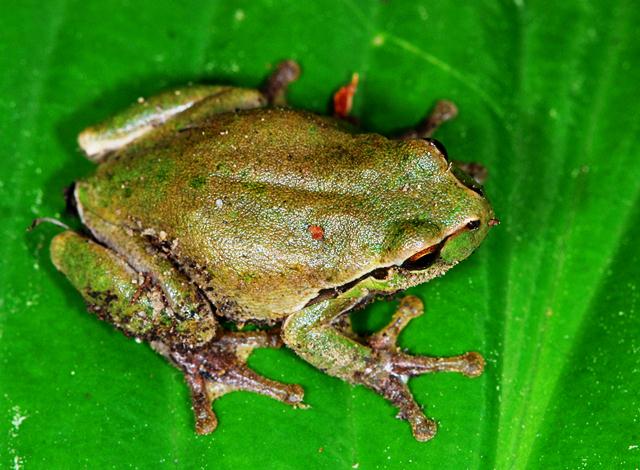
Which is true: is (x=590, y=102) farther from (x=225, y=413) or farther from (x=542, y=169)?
(x=225, y=413)

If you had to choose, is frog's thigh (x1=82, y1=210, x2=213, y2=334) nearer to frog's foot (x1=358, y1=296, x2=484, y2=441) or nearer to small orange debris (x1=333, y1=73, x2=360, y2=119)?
frog's foot (x1=358, y1=296, x2=484, y2=441)

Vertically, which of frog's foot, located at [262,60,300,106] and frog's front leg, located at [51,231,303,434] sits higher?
frog's foot, located at [262,60,300,106]

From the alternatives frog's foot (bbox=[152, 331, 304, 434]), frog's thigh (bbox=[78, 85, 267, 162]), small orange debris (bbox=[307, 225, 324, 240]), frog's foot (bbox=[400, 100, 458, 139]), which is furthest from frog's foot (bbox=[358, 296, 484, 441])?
frog's thigh (bbox=[78, 85, 267, 162])

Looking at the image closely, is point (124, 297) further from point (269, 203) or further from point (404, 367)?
point (404, 367)

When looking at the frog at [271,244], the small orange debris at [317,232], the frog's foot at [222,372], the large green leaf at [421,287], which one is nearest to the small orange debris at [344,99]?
the large green leaf at [421,287]

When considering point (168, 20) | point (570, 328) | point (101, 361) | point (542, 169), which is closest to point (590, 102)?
point (542, 169)

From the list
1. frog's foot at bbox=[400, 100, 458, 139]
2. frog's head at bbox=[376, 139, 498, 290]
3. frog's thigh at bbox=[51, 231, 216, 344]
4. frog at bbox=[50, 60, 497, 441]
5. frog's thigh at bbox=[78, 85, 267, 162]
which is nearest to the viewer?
frog's head at bbox=[376, 139, 498, 290]
